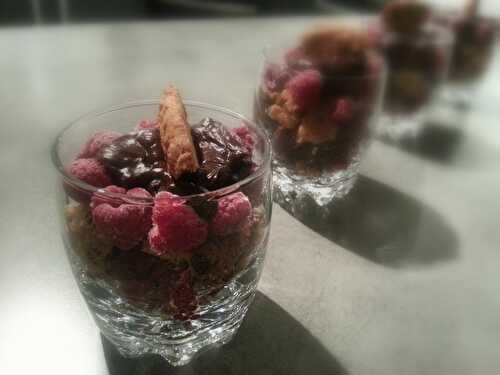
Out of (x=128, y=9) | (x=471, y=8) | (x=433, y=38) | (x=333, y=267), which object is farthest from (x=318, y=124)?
(x=128, y=9)

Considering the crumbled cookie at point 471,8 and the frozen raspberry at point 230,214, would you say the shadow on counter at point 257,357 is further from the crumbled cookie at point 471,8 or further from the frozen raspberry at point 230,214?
the crumbled cookie at point 471,8

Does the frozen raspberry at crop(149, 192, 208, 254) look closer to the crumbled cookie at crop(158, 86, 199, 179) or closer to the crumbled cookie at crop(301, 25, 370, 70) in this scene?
the crumbled cookie at crop(158, 86, 199, 179)

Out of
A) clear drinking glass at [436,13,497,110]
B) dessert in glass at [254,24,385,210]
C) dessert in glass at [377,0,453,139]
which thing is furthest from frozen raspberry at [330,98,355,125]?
clear drinking glass at [436,13,497,110]

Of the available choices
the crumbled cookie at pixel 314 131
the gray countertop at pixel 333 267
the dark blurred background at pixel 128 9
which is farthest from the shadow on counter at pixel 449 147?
the dark blurred background at pixel 128 9

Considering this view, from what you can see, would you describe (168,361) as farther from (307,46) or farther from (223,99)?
(223,99)

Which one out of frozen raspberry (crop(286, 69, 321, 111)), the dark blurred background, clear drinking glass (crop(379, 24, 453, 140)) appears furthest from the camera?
the dark blurred background

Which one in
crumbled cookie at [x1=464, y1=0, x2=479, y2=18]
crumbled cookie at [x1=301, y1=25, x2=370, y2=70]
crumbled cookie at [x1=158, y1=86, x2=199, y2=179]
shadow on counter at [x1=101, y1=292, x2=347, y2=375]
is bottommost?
shadow on counter at [x1=101, y1=292, x2=347, y2=375]
